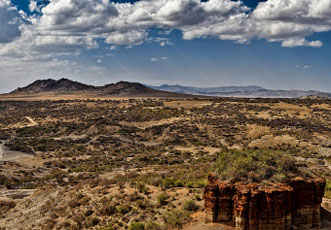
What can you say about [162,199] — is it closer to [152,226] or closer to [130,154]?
[152,226]

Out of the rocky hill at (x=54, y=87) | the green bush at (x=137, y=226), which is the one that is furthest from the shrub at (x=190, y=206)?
the rocky hill at (x=54, y=87)

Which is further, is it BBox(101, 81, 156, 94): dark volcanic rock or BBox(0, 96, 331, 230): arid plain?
BBox(101, 81, 156, 94): dark volcanic rock

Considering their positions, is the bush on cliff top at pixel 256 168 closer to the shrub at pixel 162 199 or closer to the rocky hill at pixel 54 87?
the shrub at pixel 162 199

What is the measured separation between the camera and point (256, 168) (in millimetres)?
14359

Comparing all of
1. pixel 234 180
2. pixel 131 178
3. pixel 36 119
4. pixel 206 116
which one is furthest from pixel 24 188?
pixel 36 119

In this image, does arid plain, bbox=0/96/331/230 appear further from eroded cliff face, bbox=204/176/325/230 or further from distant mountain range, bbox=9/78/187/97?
distant mountain range, bbox=9/78/187/97

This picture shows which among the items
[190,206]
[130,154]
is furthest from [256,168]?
[130,154]

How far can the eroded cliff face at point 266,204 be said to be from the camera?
509 inches

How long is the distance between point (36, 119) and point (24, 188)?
2121 inches

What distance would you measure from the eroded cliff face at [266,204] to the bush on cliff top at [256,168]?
42 cm

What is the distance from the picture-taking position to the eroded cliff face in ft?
42.4

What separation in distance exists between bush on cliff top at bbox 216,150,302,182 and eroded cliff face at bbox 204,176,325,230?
42 centimetres

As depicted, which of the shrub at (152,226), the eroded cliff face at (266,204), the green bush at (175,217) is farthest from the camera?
the shrub at (152,226)

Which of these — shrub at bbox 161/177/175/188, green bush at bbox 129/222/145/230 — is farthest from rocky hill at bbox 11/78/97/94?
green bush at bbox 129/222/145/230
